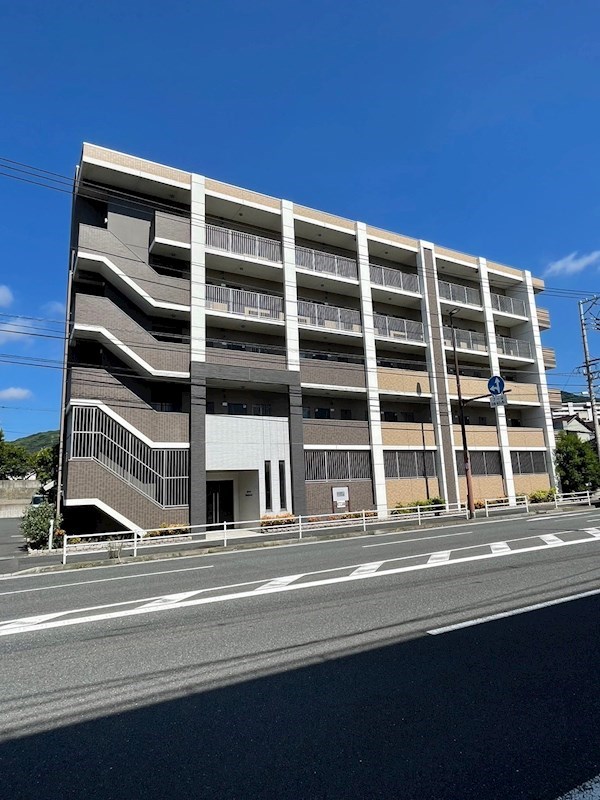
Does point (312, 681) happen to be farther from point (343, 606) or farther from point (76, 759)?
point (343, 606)

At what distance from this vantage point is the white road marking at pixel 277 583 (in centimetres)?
816

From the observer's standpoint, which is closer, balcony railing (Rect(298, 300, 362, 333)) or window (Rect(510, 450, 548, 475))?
→ balcony railing (Rect(298, 300, 362, 333))

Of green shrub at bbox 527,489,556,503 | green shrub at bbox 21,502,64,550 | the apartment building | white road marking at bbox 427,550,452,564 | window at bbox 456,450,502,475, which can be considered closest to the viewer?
white road marking at bbox 427,550,452,564

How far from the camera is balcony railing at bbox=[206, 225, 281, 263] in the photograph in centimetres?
2573

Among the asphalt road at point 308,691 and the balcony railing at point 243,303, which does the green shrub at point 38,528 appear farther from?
the balcony railing at point 243,303

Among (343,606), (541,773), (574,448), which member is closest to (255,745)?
(541,773)

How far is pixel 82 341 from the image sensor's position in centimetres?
2381

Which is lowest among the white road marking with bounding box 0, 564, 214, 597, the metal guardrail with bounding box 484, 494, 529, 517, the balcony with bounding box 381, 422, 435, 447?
the white road marking with bounding box 0, 564, 214, 597

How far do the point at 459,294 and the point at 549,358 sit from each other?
9.79 metres

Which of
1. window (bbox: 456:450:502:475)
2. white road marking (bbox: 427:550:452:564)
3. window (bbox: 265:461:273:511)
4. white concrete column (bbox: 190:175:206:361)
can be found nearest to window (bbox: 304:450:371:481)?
window (bbox: 265:461:273:511)

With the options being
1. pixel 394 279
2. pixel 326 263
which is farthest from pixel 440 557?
pixel 394 279

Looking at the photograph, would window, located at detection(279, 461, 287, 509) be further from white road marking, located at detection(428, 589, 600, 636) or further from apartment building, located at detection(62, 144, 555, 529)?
white road marking, located at detection(428, 589, 600, 636)

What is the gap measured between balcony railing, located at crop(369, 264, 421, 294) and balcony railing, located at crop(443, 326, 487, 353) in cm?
388

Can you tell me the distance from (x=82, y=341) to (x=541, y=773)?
2523cm
